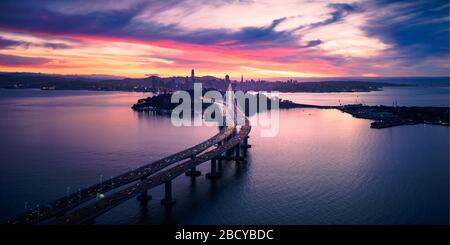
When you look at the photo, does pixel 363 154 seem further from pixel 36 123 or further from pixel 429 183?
pixel 36 123

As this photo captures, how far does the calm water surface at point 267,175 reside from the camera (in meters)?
8.80

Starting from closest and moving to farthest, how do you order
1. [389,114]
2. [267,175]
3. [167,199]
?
[167,199]
[267,175]
[389,114]

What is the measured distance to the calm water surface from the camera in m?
8.80

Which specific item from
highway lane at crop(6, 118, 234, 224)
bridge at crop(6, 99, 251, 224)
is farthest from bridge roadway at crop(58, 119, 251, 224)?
highway lane at crop(6, 118, 234, 224)

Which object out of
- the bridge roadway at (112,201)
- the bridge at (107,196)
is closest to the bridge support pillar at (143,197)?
the bridge at (107,196)

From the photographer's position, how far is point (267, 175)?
12.6 metres

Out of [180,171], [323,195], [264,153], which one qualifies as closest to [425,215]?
[323,195]

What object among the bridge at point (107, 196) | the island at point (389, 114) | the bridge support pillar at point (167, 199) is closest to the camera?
the bridge at point (107, 196)

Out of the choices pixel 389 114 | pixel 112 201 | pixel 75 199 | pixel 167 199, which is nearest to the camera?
pixel 112 201

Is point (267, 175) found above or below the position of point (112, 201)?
below

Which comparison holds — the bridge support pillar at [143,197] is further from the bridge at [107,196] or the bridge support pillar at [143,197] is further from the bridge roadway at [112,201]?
the bridge roadway at [112,201]

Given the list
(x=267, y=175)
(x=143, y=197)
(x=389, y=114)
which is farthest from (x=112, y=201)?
(x=389, y=114)

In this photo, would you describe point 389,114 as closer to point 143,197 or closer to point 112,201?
point 143,197
